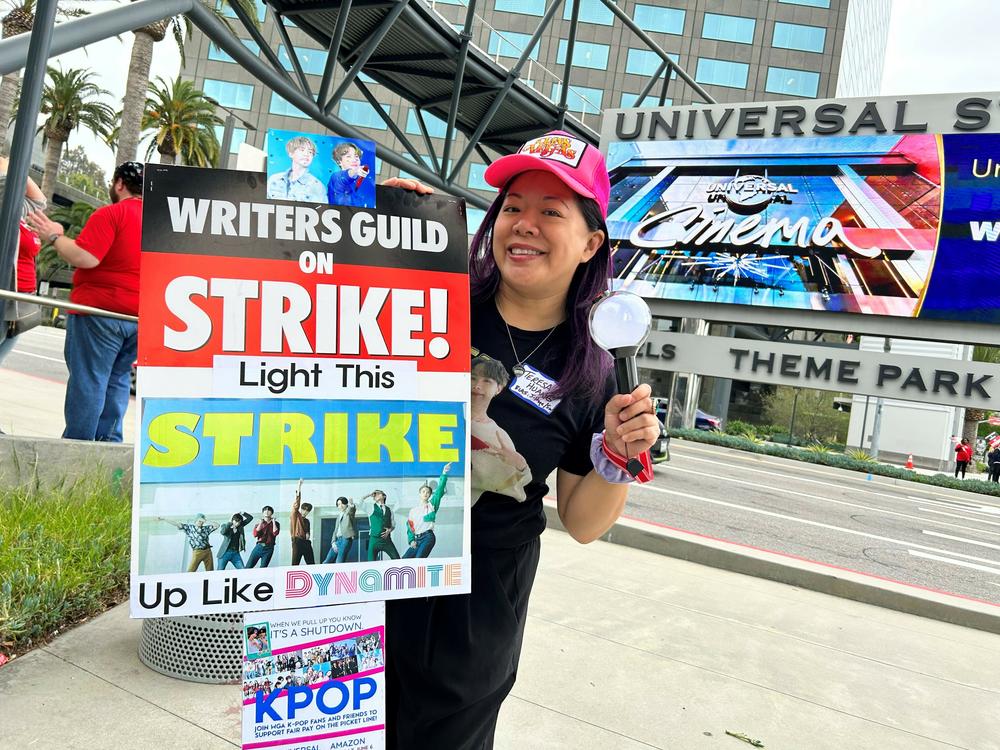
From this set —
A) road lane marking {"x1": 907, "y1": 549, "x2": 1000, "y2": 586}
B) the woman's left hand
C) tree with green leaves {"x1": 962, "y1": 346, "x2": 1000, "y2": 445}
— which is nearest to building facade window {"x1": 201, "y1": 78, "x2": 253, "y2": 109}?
tree with green leaves {"x1": 962, "y1": 346, "x2": 1000, "y2": 445}

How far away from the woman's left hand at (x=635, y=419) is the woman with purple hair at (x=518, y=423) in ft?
0.04

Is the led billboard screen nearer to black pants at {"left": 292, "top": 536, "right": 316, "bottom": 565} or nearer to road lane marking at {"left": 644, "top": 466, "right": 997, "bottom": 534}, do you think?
road lane marking at {"left": 644, "top": 466, "right": 997, "bottom": 534}

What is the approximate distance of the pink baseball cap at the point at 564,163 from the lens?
165 cm

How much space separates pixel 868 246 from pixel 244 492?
1927cm

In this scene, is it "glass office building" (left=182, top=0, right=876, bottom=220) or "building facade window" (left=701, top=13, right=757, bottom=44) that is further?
"building facade window" (left=701, top=13, right=757, bottom=44)

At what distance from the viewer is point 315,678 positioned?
1487mm

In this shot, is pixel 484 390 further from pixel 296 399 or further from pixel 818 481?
pixel 818 481

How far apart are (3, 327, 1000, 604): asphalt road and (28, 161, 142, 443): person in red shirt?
18.1 ft

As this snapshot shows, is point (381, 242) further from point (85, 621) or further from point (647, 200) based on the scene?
point (647, 200)

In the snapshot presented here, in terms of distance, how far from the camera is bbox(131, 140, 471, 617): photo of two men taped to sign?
140 cm

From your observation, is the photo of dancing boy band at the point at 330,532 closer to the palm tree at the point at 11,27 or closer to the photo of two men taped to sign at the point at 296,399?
the photo of two men taped to sign at the point at 296,399

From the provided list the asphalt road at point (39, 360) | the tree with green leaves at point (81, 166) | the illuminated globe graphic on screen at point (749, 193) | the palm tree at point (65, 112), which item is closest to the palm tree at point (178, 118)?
the palm tree at point (65, 112)

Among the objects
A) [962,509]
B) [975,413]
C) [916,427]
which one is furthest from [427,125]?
[962,509]

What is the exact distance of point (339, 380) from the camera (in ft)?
5.05
